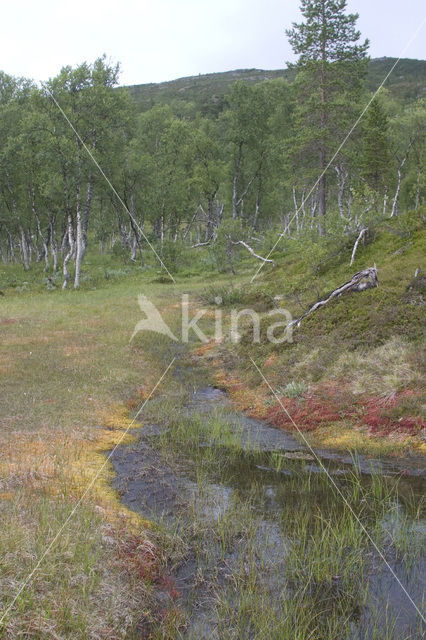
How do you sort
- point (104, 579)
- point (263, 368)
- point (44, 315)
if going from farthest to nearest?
point (44, 315) < point (263, 368) < point (104, 579)

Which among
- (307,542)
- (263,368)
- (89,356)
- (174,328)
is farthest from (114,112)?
(307,542)

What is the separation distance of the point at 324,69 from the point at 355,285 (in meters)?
26.3

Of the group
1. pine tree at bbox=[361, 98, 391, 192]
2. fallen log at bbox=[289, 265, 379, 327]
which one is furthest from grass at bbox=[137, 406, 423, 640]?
pine tree at bbox=[361, 98, 391, 192]

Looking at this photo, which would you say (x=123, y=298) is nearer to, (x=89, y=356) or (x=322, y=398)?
(x=89, y=356)

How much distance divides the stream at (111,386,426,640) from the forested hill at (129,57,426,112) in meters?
115

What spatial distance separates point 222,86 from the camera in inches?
6806

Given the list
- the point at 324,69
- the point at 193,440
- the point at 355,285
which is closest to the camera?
the point at 193,440

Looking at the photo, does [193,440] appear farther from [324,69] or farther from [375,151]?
[375,151]

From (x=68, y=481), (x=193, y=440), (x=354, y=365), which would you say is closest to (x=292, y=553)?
(x=68, y=481)

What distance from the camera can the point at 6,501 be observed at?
7.04 meters

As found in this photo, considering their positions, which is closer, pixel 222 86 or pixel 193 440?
pixel 193 440

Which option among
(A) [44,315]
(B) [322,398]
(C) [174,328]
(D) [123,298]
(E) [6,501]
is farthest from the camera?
(D) [123,298]

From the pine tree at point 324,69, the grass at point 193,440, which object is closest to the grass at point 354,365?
the grass at point 193,440

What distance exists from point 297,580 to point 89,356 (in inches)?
520
